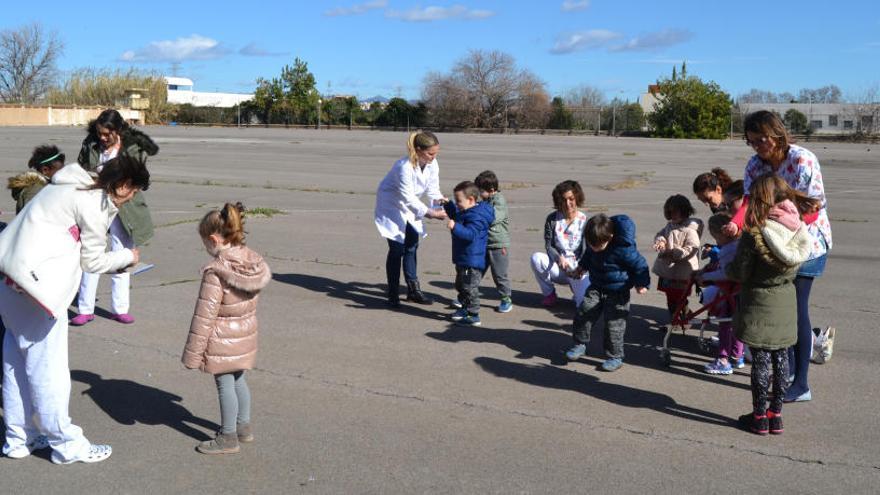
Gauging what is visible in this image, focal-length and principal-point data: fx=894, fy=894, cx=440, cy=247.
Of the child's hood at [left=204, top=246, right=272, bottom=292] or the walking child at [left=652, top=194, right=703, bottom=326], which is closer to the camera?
the child's hood at [left=204, top=246, right=272, bottom=292]

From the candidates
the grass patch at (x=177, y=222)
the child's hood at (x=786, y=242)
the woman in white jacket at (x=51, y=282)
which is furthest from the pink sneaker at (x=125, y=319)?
the grass patch at (x=177, y=222)

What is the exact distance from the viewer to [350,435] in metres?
5.55

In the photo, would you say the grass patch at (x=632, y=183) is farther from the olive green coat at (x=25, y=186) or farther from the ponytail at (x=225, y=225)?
the ponytail at (x=225, y=225)

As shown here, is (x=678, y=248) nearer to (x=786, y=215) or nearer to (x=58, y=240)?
(x=786, y=215)

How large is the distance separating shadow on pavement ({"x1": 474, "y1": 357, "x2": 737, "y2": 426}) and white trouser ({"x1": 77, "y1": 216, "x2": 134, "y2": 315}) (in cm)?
333

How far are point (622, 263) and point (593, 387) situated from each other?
3.41ft

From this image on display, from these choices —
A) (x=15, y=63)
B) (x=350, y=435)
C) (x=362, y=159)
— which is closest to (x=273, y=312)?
(x=350, y=435)

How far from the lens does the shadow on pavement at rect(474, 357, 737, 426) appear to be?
6.06 metres

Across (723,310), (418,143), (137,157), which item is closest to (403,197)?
(418,143)

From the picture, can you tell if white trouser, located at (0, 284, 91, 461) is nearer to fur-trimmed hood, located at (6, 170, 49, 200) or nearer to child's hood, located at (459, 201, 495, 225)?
fur-trimmed hood, located at (6, 170, 49, 200)

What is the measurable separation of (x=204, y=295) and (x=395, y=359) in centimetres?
241

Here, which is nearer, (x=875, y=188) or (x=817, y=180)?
(x=817, y=180)

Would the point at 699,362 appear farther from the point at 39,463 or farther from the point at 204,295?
the point at 39,463

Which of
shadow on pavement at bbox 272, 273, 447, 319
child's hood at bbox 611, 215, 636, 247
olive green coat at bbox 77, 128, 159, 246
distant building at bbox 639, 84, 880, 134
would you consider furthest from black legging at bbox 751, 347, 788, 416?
distant building at bbox 639, 84, 880, 134
